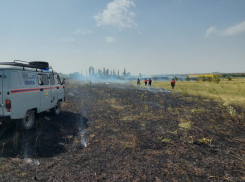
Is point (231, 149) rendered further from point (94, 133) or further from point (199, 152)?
point (94, 133)

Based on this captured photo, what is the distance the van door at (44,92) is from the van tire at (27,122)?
68 centimetres

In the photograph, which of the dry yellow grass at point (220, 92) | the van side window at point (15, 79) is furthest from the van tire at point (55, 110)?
the dry yellow grass at point (220, 92)

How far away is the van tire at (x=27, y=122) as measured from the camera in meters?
6.62

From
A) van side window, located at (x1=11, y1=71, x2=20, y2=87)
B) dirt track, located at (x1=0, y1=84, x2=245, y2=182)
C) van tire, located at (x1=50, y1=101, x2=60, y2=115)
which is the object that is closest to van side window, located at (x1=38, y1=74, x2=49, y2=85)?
van side window, located at (x1=11, y1=71, x2=20, y2=87)

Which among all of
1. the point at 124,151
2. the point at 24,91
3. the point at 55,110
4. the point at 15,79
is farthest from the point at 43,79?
the point at 124,151

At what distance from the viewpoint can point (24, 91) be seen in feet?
21.5

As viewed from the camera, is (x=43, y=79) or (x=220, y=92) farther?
(x=220, y=92)

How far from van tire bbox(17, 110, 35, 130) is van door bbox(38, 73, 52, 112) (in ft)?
2.23

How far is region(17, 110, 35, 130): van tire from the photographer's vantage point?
662cm

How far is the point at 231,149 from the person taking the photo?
5301 mm

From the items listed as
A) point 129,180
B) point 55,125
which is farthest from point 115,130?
point 129,180

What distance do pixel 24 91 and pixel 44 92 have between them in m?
1.52

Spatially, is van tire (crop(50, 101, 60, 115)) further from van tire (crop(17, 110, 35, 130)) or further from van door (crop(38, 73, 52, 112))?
van tire (crop(17, 110, 35, 130))

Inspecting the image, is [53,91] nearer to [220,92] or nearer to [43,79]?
[43,79]
